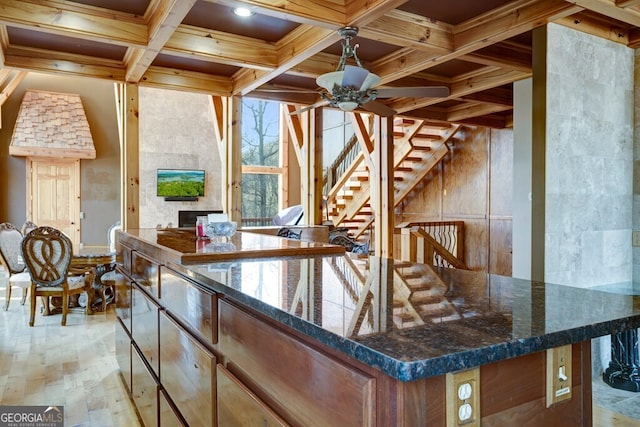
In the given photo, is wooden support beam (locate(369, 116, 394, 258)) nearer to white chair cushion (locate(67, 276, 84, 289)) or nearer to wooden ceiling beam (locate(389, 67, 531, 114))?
wooden ceiling beam (locate(389, 67, 531, 114))

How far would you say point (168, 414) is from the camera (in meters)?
2.05

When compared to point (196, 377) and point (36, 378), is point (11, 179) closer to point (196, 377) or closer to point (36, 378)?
point (36, 378)

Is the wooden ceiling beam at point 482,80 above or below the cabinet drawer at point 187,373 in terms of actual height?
above

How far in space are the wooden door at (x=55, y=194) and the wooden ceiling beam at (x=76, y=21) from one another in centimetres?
694

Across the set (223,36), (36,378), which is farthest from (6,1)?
(36,378)

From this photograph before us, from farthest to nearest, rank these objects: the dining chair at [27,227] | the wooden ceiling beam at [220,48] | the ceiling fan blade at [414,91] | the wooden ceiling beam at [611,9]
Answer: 1. the dining chair at [27,227]
2. the ceiling fan blade at [414,91]
3. the wooden ceiling beam at [220,48]
4. the wooden ceiling beam at [611,9]

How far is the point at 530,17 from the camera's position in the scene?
3197mm

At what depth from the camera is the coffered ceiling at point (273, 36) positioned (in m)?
3.09

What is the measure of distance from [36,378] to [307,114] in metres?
4.29

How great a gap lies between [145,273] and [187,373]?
865 mm

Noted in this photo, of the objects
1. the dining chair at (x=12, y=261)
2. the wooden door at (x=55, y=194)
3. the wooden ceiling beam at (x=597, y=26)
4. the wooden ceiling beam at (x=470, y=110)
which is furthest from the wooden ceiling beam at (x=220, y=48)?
the wooden door at (x=55, y=194)

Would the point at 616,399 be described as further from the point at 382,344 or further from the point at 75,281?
the point at 75,281

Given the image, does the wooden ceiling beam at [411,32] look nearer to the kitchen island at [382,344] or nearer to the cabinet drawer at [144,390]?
the kitchen island at [382,344]

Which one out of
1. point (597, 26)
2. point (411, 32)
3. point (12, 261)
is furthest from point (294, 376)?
point (12, 261)
